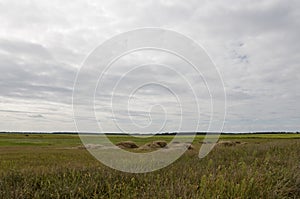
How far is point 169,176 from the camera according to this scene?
664 centimetres

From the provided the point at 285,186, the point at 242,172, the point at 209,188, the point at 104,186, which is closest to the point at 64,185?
the point at 104,186

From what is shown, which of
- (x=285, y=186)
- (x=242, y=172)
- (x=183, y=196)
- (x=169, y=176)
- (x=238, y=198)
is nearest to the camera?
(x=238, y=198)

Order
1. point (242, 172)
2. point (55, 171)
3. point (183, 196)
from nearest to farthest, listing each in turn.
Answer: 1. point (183, 196)
2. point (242, 172)
3. point (55, 171)

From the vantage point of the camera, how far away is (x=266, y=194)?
5.13 metres

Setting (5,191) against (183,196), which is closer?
(183,196)

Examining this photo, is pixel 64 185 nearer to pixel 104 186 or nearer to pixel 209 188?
pixel 104 186

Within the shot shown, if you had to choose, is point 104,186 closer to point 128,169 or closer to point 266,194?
point 128,169

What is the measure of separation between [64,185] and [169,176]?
7.64 feet

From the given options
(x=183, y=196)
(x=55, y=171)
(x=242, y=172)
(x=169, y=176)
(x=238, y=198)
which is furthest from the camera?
→ (x=55, y=171)

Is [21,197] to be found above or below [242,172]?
below

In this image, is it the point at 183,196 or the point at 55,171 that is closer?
the point at 183,196

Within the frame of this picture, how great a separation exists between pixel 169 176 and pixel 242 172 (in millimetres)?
1606

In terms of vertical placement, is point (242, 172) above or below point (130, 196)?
above

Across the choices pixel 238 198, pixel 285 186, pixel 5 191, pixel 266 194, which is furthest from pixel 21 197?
pixel 285 186
